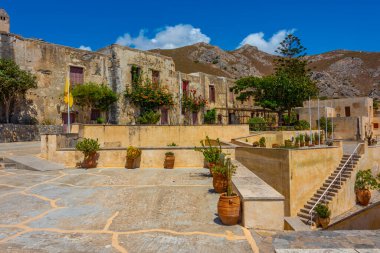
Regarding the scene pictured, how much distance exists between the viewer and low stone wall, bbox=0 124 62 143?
19.0 m

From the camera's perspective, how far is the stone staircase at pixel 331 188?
1555 cm

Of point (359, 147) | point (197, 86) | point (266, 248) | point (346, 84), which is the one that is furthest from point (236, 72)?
point (266, 248)

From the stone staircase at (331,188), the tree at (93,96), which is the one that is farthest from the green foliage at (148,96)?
the stone staircase at (331,188)

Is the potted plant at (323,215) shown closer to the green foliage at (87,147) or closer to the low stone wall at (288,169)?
the low stone wall at (288,169)

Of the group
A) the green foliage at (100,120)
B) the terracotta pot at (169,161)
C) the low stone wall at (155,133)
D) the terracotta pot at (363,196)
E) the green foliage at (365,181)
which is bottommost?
the terracotta pot at (363,196)

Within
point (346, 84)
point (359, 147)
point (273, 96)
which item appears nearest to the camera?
point (359, 147)

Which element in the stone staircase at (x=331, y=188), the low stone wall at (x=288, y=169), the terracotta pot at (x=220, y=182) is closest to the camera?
the terracotta pot at (x=220, y=182)

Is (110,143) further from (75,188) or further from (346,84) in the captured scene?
(346,84)

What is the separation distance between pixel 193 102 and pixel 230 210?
25798 mm

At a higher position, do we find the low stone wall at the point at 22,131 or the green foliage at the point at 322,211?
the low stone wall at the point at 22,131

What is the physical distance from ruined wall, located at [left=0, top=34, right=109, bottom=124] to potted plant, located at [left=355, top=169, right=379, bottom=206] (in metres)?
20.9

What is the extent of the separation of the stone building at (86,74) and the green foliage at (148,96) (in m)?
0.66

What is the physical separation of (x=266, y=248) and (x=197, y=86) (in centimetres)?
2877

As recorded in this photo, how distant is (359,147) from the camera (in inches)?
778
